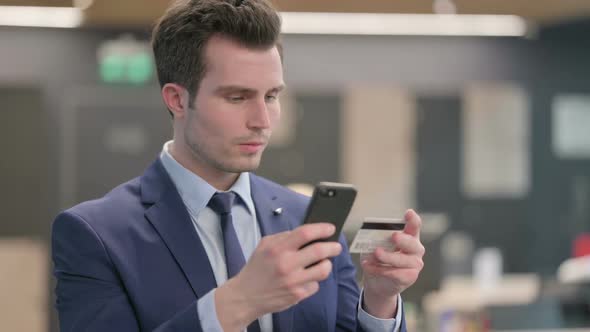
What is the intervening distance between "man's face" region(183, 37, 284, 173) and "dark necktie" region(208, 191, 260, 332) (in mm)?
67

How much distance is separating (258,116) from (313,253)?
0.95ft

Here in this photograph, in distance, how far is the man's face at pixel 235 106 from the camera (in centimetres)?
148

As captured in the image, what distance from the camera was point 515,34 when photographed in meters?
6.92

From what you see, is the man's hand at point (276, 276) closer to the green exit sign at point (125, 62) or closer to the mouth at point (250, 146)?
the mouth at point (250, 146)

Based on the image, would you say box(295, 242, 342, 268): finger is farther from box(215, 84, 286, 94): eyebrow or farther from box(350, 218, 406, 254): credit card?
box(215, 84, 286, 94): eyebrow

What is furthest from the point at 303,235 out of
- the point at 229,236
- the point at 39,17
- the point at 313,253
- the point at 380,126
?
the point at 380,126

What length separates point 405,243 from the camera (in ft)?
4.76

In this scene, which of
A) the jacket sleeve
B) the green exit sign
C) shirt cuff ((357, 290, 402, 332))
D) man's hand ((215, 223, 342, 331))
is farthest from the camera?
the green exit sign

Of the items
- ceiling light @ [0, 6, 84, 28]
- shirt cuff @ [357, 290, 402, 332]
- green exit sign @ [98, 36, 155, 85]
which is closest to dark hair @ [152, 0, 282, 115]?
shirt cuff @ [357, 290, 402, 332]

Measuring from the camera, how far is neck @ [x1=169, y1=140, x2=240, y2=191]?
1587mm

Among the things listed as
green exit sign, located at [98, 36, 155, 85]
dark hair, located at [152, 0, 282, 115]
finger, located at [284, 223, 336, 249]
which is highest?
green exit sign, located at [98, 36, 155, 85]

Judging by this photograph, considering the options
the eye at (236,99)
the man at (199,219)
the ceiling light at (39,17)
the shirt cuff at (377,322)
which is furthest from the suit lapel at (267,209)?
the ceiling light at (39,17)

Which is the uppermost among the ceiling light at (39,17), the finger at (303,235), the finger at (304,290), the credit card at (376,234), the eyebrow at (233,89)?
the ceiling light at (39,17)

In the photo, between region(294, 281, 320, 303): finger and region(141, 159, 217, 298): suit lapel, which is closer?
region(294, 281, 320, 303): finger
